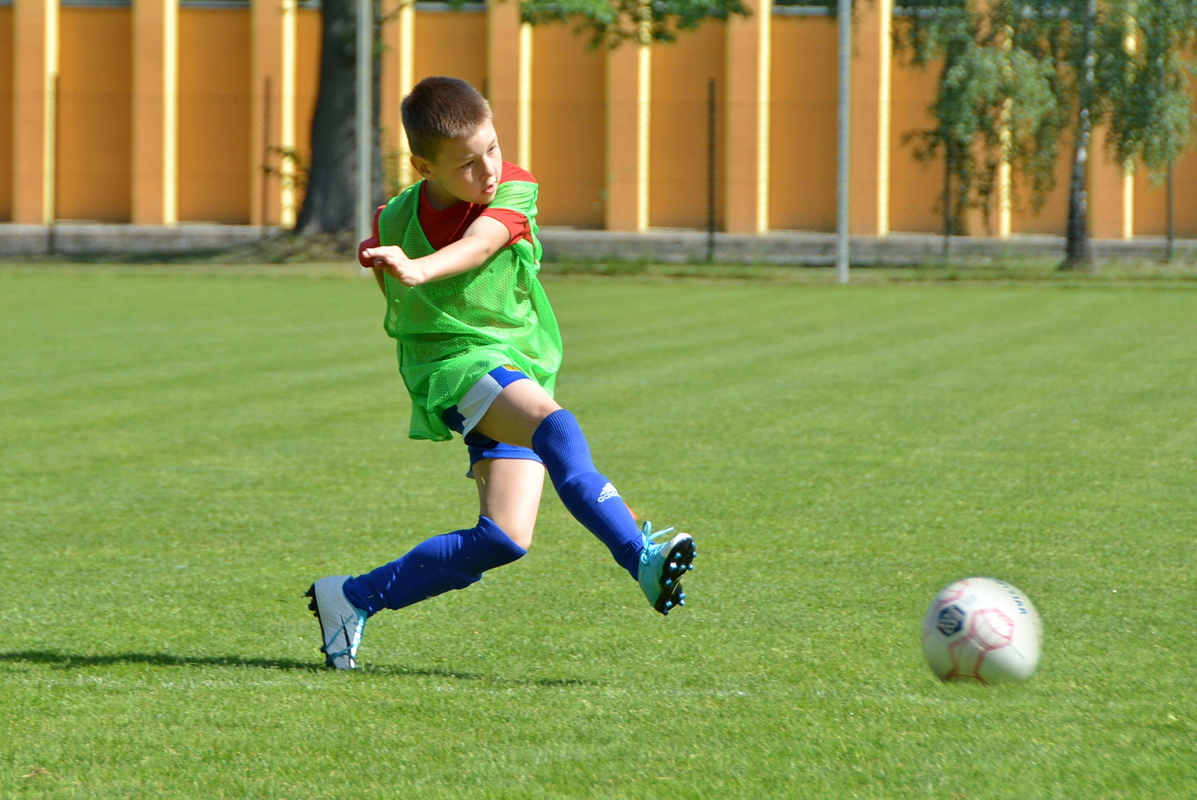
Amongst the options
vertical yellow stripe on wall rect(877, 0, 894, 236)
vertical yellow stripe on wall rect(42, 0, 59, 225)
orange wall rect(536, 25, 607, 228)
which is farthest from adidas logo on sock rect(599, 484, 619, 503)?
vertical yellow stripe on wall rect(42, 0, 59, 225)

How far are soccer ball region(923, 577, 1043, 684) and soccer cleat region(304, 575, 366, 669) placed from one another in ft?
4.89

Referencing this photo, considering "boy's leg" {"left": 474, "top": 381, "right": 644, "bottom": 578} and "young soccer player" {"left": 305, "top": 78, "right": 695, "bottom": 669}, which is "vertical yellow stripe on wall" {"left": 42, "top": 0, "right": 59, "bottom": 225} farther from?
"boy's leg" {"left": 474, "top": 381, "right": 644, "bottom": 578}

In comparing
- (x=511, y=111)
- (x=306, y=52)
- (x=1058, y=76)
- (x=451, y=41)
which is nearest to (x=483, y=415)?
(x=1058, y=76)

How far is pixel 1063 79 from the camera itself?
22.3 m

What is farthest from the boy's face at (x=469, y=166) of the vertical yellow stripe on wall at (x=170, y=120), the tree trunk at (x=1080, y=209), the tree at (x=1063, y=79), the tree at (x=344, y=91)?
the vertical yellow stripe on wall at (x=170, y=120)

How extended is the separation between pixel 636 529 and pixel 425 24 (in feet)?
101

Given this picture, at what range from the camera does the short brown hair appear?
3.71 metres

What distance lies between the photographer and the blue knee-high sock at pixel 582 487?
3758mm

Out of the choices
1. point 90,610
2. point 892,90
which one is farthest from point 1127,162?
point 90,610

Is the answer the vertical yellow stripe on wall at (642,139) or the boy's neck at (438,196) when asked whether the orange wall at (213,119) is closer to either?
the vertical yellow stripe on wall at (642,139)

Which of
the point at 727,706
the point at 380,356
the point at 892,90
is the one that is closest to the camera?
the point at 727,706

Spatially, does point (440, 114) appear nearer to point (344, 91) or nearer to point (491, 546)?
point (491, 546)

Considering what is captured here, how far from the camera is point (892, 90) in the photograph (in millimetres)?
31625

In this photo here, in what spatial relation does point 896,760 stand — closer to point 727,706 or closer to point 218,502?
point 727,706
